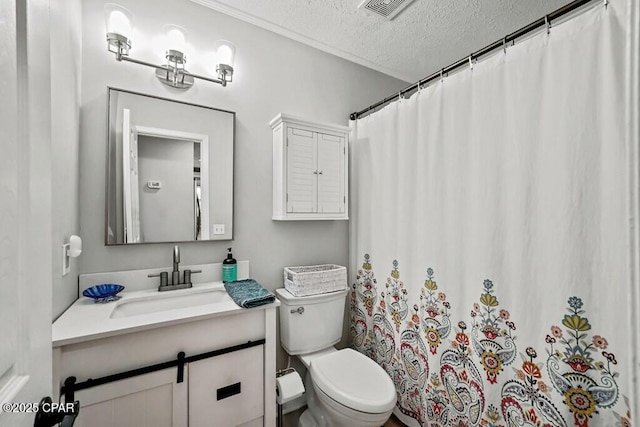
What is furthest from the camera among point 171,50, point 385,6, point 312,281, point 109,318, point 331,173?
point 331,173

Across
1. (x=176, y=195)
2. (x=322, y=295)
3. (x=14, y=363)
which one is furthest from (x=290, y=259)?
(x=14, y=363)

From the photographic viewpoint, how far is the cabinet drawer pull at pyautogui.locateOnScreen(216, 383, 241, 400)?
3.75 ft

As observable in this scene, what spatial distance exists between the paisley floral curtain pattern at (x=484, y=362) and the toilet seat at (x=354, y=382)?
10.9 inches

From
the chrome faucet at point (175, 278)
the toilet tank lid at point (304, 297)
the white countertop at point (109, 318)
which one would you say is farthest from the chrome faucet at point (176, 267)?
the toilet tank lid at point (304, 297)

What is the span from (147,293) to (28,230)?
3.29 feet

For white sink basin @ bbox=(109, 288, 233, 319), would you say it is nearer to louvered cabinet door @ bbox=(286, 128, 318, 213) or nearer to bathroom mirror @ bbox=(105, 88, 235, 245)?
bathroom mirror @ bbox=(105, 88, 235, 245)

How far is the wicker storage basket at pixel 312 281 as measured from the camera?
1.60 meters

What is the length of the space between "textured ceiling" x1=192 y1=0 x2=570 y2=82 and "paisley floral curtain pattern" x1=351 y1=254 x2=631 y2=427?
1.48 m

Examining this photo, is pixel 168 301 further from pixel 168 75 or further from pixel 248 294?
pixel 168 75

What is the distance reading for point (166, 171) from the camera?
145cm

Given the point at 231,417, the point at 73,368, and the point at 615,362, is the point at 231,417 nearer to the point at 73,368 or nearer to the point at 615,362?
the point at 73,368

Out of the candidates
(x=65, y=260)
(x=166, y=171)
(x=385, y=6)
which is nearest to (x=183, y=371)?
(x=65, y=260)

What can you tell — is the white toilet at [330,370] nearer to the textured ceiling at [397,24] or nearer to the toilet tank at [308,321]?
the toilet tank at [308,321]

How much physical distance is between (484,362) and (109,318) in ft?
5.17
